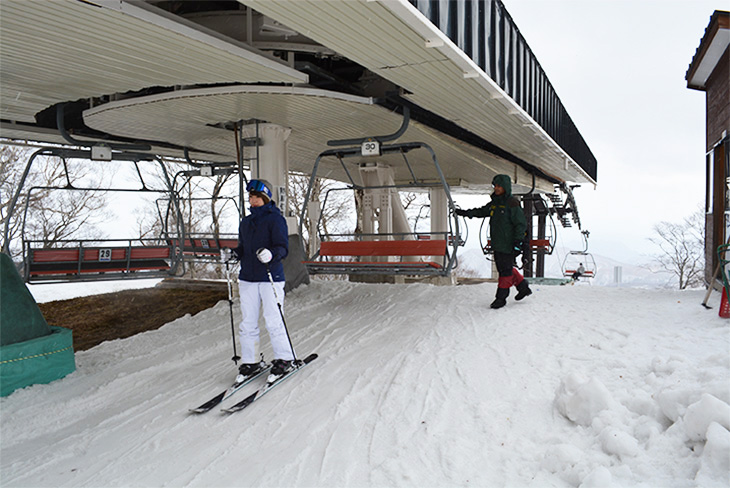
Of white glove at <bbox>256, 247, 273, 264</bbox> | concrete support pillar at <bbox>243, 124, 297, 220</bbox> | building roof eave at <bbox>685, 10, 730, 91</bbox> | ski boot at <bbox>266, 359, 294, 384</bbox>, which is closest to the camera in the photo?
white glove at <bbox>256, 247, 273, 264</bbox>

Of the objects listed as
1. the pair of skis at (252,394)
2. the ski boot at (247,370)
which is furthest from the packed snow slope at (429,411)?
the ski boot at (247,370)

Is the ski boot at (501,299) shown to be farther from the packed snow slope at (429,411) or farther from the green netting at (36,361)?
the green netting at (36,361)

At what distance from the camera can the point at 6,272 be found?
581cm

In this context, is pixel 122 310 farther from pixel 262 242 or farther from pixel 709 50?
pixel 709 50

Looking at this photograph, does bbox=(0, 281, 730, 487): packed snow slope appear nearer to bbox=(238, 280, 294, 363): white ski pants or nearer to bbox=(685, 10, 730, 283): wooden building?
bbox=(238, 280, 294, 363): white ski pants

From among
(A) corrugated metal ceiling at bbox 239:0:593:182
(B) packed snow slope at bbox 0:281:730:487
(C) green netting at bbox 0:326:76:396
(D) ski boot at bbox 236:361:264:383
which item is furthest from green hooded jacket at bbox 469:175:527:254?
(C) green netting at bbox 0:326:76:396

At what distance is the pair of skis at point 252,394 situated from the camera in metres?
4.38

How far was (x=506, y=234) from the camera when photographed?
6750 mm

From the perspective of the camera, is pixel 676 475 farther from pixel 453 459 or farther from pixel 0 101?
pixel 0 101

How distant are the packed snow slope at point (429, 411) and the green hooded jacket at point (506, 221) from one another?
3.14 ft

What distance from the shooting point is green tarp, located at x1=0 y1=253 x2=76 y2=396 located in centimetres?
535

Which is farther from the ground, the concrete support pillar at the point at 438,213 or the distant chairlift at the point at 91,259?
the concrete support pillar at the point at 438,213

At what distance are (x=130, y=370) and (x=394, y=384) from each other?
12.5ft

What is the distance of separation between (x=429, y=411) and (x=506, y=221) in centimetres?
373
